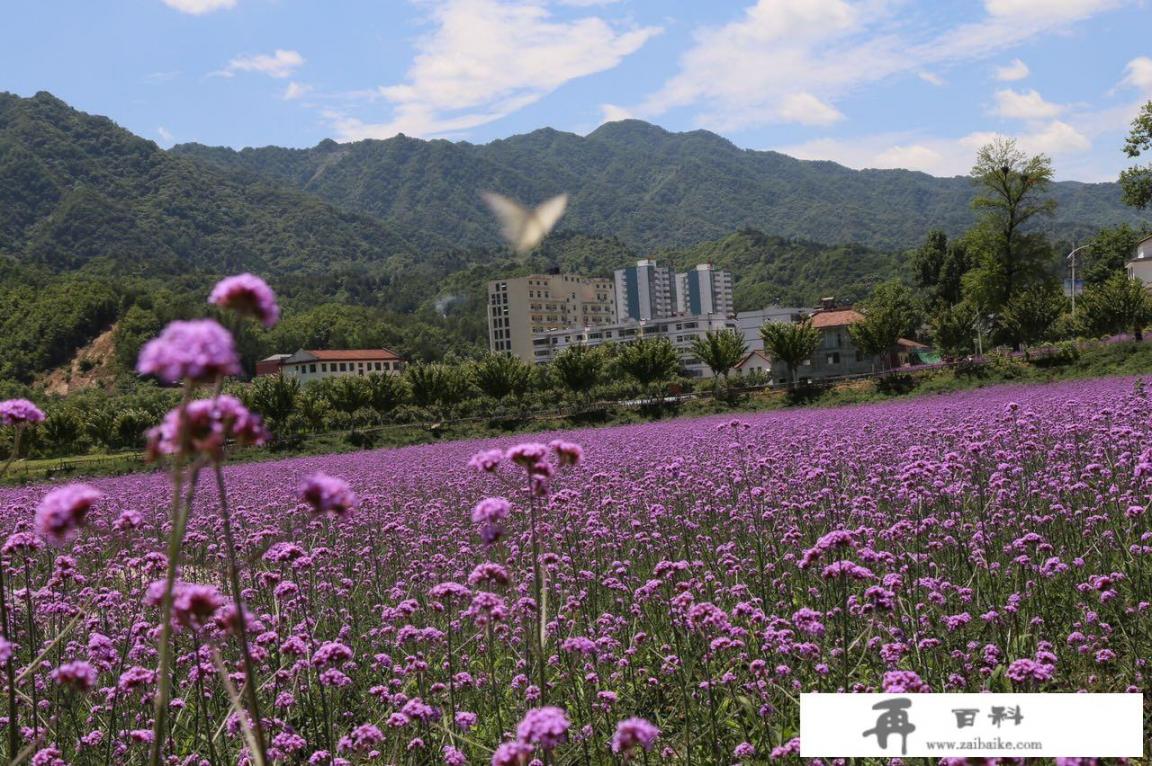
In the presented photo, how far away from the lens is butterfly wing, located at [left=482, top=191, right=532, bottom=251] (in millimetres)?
6004

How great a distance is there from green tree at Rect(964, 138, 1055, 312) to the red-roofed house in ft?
272

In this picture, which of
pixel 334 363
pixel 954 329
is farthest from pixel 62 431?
pixel 334 363

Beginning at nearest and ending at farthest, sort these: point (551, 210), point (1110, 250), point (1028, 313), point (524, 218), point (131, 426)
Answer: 1. point (551, 210)
2. point (524, 218)
3. point (1028, 313)
4. point (131, 426)
5. point (1110, 250)

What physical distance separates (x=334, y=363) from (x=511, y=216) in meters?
124

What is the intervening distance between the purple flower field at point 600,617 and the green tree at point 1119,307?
146ft

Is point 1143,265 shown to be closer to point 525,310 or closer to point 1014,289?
point 1014,289

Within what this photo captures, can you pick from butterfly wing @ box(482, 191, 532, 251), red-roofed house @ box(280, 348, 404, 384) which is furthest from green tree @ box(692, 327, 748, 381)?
red-roofed house @ box(280, 348, 404, 384)

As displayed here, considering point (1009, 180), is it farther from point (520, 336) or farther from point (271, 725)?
point (520, 336)

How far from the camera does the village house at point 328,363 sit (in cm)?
12325

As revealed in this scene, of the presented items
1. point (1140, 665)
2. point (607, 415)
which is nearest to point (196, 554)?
point (1140, 665)

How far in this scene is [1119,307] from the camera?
48.5 metres

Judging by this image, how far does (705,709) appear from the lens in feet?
17.0

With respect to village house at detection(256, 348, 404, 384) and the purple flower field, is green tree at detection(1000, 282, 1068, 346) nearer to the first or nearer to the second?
the purple flower field

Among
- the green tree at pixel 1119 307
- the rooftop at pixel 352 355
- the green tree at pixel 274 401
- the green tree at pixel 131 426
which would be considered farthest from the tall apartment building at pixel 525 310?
the green tree at pixel 1119 307
